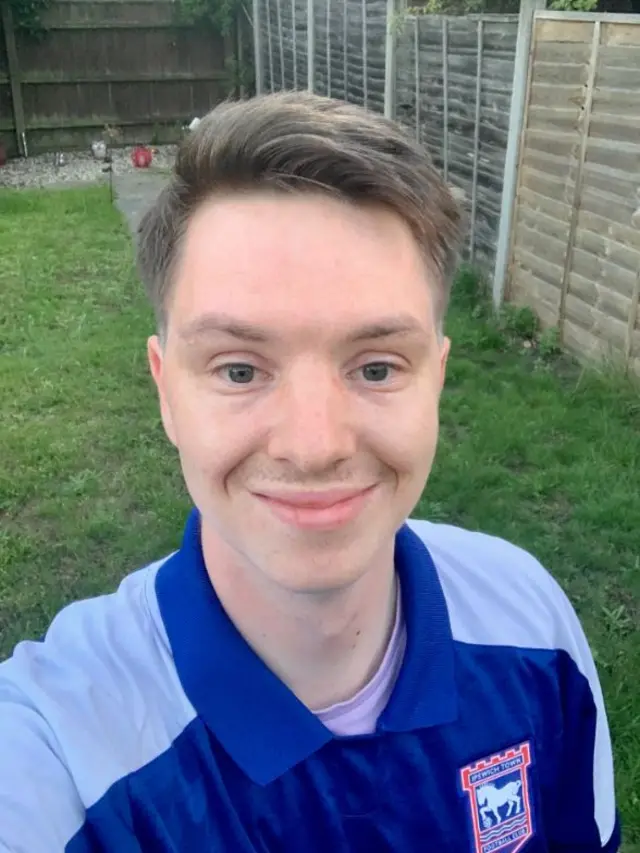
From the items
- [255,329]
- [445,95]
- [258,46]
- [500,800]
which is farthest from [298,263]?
[258,46]

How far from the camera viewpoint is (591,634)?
132 inches

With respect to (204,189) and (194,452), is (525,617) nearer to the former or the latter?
(194,452)

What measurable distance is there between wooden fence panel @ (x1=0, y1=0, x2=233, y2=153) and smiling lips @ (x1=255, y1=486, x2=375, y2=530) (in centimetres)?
1298

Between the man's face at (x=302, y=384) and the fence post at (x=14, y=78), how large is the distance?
512 inches

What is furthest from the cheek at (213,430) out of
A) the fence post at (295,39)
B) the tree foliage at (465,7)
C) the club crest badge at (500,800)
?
the fence post at (295,39)

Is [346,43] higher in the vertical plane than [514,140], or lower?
higher

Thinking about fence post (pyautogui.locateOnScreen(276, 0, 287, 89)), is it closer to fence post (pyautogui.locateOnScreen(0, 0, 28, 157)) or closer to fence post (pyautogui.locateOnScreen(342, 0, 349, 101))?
fence post (pyautogui.locateOnScreen(342, 0, 349, 101))

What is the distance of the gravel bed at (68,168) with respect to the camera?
12.2m

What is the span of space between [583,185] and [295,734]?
476cm

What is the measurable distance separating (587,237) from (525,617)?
169 inches

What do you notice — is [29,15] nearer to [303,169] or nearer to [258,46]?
[258,46]

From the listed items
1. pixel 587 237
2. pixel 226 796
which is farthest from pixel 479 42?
pixel 226 796

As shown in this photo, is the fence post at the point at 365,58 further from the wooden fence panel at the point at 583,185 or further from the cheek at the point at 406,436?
the cheek at the point at 406,436

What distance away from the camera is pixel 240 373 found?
1.22 metres
